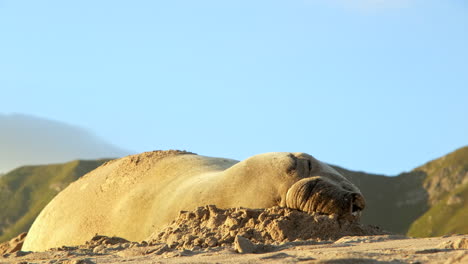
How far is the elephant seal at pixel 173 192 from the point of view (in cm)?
948

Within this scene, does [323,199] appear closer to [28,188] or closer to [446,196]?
[446,196]

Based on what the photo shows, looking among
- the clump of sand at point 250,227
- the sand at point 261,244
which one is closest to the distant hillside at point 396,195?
the clump of sand at point 250,227

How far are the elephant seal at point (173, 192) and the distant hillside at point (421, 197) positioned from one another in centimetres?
3427

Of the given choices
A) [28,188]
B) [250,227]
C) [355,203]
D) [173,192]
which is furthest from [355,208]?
[28,188]

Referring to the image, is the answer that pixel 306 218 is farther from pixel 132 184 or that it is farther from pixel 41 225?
pixel 41 225

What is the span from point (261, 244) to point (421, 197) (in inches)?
1837

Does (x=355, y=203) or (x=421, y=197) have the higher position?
(x=421, y=197)

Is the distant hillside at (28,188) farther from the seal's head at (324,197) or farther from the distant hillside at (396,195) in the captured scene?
the seal's head at (324,197)

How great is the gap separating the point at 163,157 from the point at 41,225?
102 inches

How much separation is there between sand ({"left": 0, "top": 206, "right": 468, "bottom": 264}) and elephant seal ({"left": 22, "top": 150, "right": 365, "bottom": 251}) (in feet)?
1.49

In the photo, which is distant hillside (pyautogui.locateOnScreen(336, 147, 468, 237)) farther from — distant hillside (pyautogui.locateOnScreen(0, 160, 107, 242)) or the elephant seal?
the elephant seal

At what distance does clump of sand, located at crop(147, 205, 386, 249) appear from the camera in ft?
27.3

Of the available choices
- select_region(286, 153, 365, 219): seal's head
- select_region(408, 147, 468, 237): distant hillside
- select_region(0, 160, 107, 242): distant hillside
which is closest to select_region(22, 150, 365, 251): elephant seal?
select_region(286, 153, 365, 219): seal's head

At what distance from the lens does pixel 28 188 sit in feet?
201
